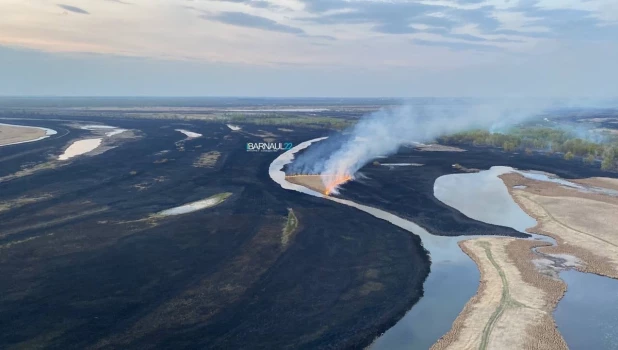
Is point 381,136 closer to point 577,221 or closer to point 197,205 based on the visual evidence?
point 577,221

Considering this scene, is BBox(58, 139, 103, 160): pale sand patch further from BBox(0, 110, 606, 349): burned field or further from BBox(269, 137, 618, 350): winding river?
BBox(269, 137, 618, 350): winding river

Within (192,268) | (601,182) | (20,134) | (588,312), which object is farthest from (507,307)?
(20,134)

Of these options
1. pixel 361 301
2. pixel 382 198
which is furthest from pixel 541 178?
pixel 361 301

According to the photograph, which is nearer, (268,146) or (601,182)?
(601,182)

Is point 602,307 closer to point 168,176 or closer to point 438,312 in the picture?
point 438,312

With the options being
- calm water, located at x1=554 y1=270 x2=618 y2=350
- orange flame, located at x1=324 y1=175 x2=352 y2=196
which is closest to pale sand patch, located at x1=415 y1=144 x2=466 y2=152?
orange flame, located at x1=324 y1=175 x2=352 y2=196

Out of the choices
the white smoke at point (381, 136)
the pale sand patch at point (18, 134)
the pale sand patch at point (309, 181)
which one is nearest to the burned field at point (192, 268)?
the pale sand patch at point (309, 181)
